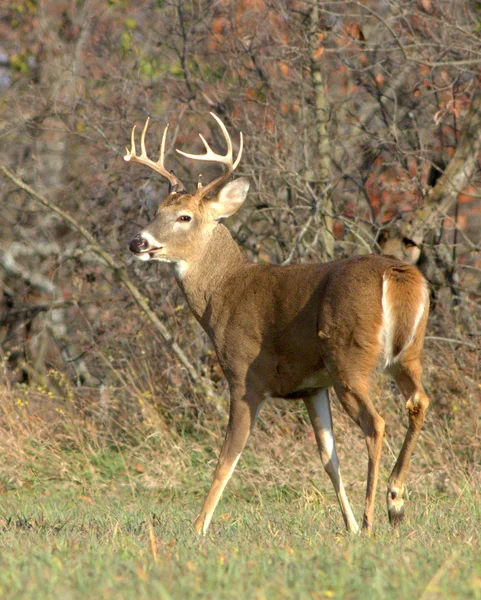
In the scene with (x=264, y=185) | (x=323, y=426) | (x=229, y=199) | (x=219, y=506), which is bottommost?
(x=219, y=506)

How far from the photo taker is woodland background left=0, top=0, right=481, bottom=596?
8.21 metres

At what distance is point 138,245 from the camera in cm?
649

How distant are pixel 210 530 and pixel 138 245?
197 centimetres

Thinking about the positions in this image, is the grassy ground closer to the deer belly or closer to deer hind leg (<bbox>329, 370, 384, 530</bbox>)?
deer hind leg (<bbox>329, 370, 384, 530</bbox>)

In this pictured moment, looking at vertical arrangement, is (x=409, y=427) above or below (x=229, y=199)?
below

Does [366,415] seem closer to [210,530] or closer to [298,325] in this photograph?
[298,325]

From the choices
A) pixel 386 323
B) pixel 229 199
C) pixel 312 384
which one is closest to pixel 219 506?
pixel 312 384

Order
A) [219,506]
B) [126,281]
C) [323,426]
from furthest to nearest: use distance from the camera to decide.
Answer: [126,281] < [219,506] < [323,426]

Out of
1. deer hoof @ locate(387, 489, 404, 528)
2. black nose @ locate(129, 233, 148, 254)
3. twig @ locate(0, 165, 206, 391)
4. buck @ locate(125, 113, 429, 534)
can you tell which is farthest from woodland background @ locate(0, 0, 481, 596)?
deer hoof @ locate(387, 489, 404, 528)

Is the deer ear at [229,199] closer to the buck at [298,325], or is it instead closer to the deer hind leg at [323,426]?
the buck at [298,325]

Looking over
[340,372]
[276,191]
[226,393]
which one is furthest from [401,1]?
[340,372]

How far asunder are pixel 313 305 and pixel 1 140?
6534 millimetres

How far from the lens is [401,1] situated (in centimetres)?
847

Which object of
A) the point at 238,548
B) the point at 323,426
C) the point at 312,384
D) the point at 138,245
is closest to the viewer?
the point at 238,548
